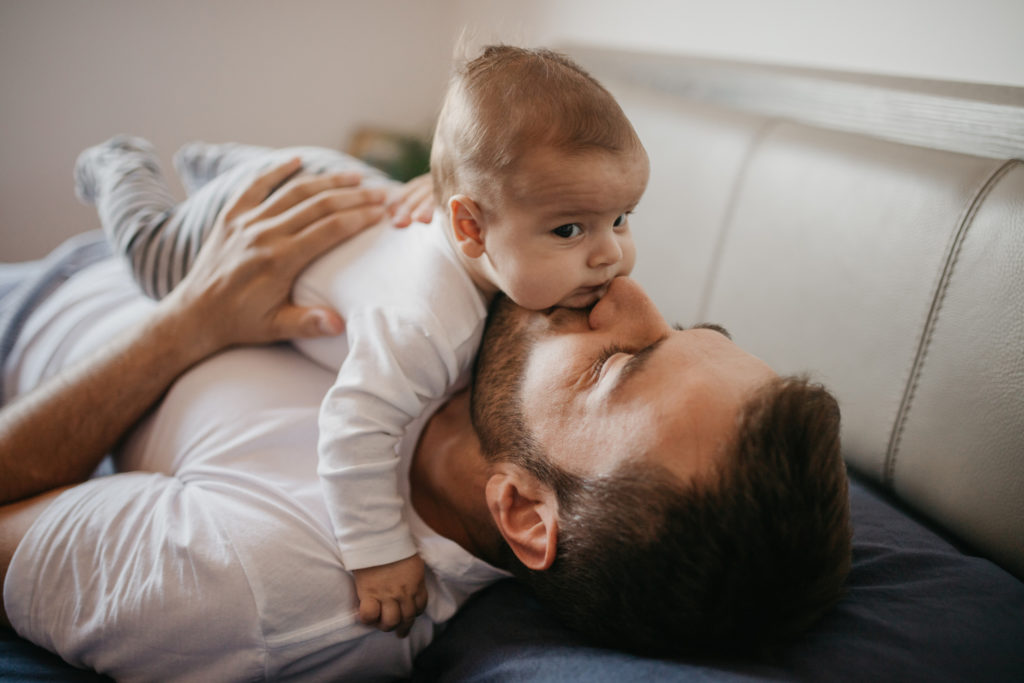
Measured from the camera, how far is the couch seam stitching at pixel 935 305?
0.87 m

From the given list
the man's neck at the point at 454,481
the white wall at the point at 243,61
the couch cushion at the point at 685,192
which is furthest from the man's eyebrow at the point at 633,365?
the white wall at the point at 243,61

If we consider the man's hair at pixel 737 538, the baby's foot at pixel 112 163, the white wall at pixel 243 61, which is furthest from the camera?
the white wall at pixel 243 61

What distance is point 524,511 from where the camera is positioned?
0.80 m

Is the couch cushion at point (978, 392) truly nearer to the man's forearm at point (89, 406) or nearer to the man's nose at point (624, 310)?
the man's nose at point (624, 310)

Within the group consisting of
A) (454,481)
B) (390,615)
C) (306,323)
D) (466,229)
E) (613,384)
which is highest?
(466,229)

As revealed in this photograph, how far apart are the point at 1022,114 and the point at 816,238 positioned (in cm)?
30

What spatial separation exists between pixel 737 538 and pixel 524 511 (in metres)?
0.26

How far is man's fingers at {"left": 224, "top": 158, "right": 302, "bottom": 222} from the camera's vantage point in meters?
1.24

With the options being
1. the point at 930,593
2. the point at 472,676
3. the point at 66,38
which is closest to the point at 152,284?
the point at 472,676

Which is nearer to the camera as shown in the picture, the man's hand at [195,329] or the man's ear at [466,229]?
the man's ear at [466,229]

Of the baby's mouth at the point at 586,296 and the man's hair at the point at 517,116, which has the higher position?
the man's hair at the point at 517,116

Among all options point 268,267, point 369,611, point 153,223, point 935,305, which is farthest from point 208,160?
point 935,305

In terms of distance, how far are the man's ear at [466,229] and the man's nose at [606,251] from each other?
0.15 metres

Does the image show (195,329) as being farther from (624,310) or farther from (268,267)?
(624,310)
